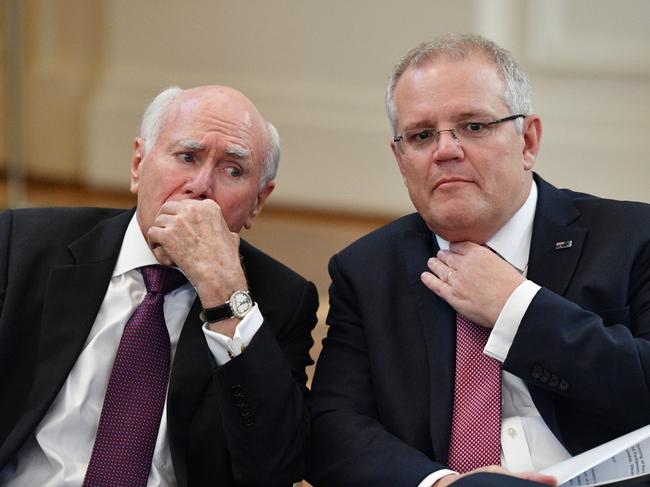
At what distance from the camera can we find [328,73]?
17.1ft

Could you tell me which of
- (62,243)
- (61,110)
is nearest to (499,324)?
(62,243)

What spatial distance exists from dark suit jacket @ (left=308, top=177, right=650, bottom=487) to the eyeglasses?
268mm

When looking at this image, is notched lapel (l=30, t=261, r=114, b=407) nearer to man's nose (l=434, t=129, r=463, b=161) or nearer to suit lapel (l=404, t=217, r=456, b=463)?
suit lapel (l=404, t=217, r=456, b=463)

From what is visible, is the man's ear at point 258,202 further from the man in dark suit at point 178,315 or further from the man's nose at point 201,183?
the man's nose at point 201,183

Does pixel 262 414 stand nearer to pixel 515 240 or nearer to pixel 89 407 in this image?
pixel 89 407

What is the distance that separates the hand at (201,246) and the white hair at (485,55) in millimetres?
562

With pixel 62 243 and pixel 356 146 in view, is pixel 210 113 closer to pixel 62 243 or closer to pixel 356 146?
pixel 62 243

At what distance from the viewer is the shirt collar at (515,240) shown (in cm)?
304

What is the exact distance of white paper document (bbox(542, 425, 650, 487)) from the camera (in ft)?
8.39

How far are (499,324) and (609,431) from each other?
37cm

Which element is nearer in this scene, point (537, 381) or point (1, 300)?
point (537, 381)

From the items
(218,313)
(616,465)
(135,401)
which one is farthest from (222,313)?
(616,465)

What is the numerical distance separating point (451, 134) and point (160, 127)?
0.80 metres

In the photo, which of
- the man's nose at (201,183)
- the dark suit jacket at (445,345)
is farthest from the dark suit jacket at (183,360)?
the man's nose at (201,183)
